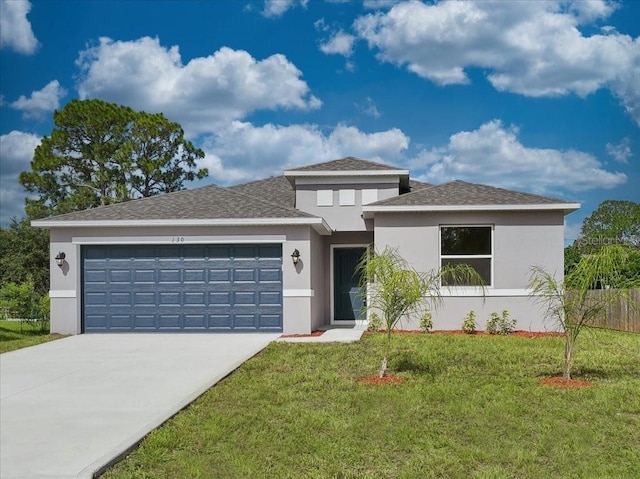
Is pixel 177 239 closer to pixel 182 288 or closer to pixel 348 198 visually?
pixel 182 288

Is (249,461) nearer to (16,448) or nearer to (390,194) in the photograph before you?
(16,448)

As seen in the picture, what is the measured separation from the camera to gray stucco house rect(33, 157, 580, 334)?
617 inches

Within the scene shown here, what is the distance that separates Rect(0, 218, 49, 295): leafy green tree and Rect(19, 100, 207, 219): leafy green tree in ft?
12.9

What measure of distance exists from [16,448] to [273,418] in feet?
8.97

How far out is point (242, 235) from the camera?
619 inches

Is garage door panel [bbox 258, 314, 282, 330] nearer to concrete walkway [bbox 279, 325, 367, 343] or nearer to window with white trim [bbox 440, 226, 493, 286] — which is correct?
concrete walkway [bbox 279, 325, 367, 343]

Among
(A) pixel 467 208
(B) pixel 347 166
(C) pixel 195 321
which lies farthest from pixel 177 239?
(A) pixel 467 208

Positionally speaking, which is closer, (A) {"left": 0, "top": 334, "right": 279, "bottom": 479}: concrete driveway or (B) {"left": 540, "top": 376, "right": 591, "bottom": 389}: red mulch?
(A) {"left": 0, "top": 334, "right": 279, "bottom": 479}: concrete driveway

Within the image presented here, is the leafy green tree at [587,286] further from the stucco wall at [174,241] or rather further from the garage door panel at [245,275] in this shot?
the garage door panel at [245,275]

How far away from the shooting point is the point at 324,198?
18484 mm

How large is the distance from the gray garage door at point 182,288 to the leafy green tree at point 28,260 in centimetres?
1566

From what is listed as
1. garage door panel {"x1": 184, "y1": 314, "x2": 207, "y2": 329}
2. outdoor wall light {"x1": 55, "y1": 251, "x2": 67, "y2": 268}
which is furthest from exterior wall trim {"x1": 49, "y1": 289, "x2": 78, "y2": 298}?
garage door panel {"x1": 184, "y1": 314, "x2": 207, "y2": 329}

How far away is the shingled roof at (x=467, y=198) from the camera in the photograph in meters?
15.9

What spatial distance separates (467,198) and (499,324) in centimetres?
332
